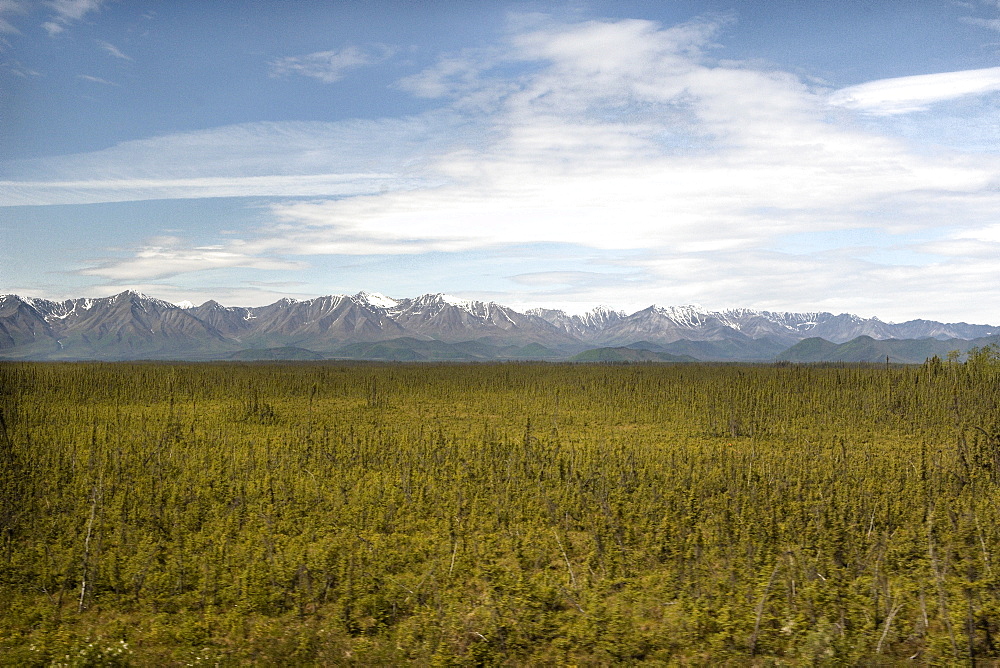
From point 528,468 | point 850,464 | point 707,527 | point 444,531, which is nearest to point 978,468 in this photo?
point 850,464

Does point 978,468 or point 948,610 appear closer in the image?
Result: point 948,610

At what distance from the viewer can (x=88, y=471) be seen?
2677 cm

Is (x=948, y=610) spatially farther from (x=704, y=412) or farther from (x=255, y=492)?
(x=704, y=412)

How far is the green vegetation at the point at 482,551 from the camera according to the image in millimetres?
13758

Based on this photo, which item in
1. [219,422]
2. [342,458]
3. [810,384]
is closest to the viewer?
[342,458]

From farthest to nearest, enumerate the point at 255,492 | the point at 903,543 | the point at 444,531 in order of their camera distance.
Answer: the point at 255,492, the point at 444,531, the point at 903,543

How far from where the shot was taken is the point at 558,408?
6197cm

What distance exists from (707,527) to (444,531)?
9.13 meters

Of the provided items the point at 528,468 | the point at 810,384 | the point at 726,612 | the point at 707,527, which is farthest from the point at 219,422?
the point at 810,384

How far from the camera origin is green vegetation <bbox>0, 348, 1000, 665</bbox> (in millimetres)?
13758

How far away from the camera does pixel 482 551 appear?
19.6m

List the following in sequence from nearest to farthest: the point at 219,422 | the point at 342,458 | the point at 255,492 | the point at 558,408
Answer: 1. the point at 255,492
2. the point at 342,458
3. the point at 219,422
4. the point at 558,408

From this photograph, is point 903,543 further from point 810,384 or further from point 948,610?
point 810,384

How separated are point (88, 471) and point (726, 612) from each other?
2598cm
